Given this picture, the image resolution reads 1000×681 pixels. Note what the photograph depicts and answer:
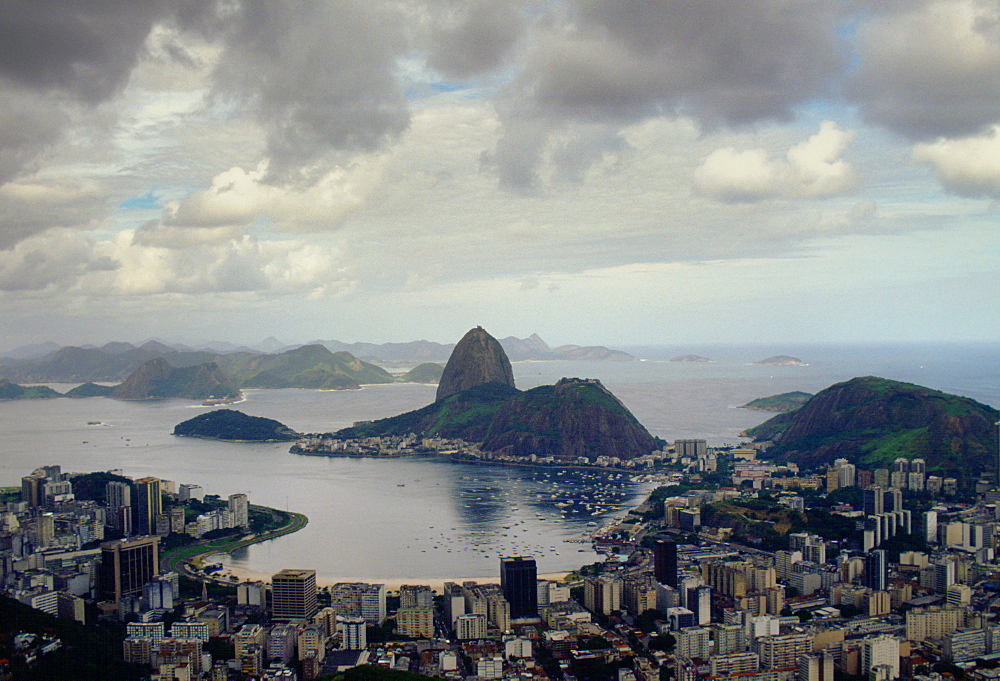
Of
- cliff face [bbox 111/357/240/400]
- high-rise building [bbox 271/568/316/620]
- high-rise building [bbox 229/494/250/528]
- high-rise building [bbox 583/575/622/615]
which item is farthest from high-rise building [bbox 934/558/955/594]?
cliff face [bbox 111/357/240/400]

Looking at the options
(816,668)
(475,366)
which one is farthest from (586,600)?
(475,366)

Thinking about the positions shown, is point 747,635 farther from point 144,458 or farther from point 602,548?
point 144,458

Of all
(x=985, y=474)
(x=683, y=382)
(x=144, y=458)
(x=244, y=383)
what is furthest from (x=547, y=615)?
(x=244, y=383)

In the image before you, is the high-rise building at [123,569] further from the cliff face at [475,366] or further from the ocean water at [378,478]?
the cliff face at [475,366]

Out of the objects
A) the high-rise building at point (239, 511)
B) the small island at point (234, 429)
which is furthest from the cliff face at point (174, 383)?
the high-rise building at point (239, 511)

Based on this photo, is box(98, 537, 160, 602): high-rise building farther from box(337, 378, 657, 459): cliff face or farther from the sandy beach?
box(337, 378, 657, 459): cliff face
